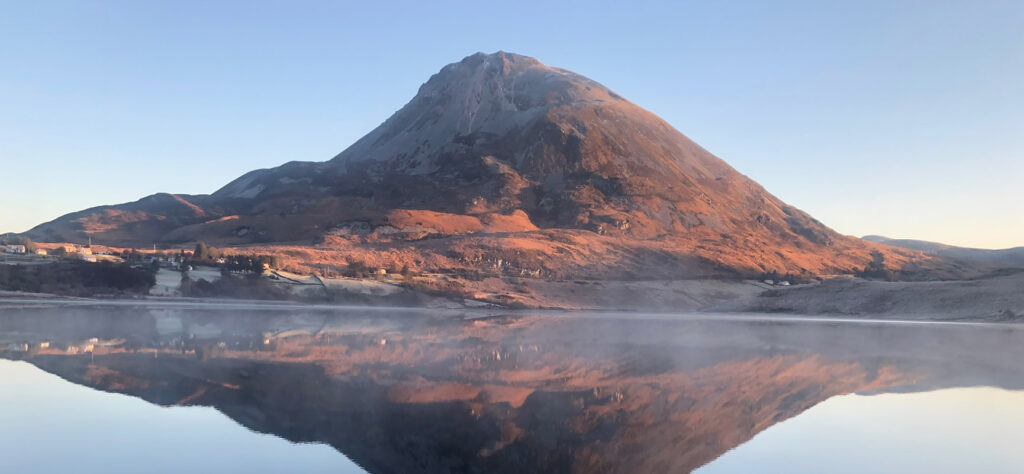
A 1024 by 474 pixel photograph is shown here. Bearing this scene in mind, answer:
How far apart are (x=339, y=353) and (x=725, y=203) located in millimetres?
88596

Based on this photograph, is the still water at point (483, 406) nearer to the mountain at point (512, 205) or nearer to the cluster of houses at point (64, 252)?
the cluster of houses at point (64, 252)

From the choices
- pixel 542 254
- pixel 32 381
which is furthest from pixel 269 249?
pixel 32 381

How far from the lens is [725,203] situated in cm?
9712

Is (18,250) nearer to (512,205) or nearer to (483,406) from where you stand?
(483,406)

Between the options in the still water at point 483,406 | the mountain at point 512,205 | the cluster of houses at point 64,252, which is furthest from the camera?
the mountain at point 512,205

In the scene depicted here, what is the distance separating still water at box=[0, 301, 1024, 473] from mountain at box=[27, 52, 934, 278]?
3510 cm

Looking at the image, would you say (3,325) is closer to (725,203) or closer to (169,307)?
(169,307)

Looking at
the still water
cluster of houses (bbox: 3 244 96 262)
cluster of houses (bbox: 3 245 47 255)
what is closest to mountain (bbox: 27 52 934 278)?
cluster of houses (bbox: 3 244 96 262)

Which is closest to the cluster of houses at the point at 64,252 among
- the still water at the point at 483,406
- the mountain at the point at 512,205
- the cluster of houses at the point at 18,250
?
the cluster of houses at the point at 18,250

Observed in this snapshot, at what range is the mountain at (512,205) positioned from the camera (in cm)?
6366

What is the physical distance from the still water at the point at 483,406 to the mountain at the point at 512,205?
3510 centimetres

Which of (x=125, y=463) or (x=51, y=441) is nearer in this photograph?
(x=125, y=463)

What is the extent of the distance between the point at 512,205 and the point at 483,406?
78014mm

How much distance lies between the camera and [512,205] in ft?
287
